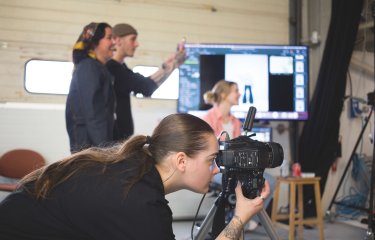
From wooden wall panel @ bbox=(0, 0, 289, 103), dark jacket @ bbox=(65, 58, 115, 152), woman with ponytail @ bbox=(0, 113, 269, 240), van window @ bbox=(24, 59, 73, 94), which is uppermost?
wooden wall panel @ bbox=(0, 0, 289, 103)

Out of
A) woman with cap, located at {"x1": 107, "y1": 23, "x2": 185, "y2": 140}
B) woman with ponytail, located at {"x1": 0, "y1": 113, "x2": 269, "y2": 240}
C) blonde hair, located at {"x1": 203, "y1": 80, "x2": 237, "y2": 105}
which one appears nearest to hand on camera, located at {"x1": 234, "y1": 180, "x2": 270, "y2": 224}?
woman with ponytail, located at {"x1": 0, "y1": 113, "x2": 269, "y2": 240}

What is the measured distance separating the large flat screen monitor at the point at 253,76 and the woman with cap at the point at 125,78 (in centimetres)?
84

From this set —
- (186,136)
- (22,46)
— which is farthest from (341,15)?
(186,136)

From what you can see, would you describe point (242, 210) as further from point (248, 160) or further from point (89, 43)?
point (89, 43)

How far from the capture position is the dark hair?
3.87 ft

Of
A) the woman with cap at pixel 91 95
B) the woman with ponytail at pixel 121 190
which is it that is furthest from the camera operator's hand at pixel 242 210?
the woman with cap at pixel 91 95

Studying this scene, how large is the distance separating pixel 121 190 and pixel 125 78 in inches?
67.7

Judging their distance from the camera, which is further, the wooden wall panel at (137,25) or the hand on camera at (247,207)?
the wooden wall panel at (137,25)

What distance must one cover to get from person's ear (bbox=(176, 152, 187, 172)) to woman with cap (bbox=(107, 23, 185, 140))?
4.51ft

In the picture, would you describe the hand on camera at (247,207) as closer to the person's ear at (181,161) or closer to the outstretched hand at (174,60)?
the person's ear at (181,161)

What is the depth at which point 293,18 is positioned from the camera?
447cm

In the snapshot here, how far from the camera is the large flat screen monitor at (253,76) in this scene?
3770 millimetres

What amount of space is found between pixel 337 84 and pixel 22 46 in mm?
2987

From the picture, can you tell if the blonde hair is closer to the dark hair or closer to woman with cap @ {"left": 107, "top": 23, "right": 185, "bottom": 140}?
woman with cap @ {"left": 107, "top": 23, "right": 185, "bottom": 140}
